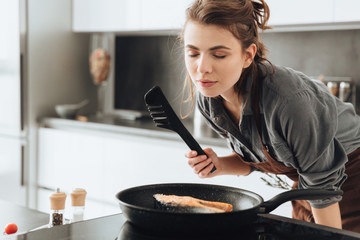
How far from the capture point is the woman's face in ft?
3.53

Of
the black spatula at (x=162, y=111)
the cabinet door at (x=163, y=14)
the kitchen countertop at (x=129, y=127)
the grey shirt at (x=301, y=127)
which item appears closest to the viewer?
the black spatula at (x=162, y=111)

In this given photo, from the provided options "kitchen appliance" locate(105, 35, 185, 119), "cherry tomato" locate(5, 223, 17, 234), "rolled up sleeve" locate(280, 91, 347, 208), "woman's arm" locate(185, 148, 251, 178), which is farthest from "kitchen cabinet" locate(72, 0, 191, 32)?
"cherry tomato" locate(5, 223, 17, 234)

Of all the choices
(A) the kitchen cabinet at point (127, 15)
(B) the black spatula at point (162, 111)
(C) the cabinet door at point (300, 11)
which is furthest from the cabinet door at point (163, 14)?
(B) the black spatula at point (162, 111)

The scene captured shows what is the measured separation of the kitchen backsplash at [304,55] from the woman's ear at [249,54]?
4.19 ft

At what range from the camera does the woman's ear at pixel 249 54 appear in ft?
3.94

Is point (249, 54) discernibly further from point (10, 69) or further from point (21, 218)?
point (10, 69)

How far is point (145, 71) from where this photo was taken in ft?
11.1

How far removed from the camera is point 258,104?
4.21 feet

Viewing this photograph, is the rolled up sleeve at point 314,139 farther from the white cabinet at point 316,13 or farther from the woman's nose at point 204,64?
the white cabinet at point 316,13

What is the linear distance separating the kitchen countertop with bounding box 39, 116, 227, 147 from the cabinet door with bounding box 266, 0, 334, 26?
0.65 meters

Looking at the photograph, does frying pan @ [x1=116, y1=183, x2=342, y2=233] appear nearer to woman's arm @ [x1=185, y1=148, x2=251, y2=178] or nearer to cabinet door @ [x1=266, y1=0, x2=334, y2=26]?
woman's arm @ [x1=185, y1=148, x2=251, y2=178]

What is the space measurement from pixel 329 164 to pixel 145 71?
2258 millimetres

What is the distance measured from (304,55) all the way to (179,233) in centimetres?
208

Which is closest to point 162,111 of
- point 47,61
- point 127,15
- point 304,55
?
point 304,55
